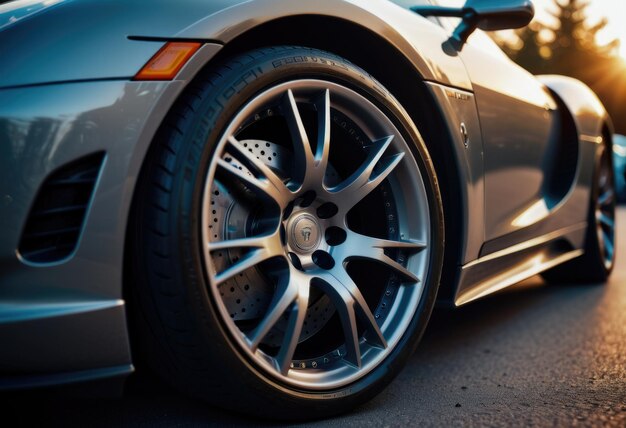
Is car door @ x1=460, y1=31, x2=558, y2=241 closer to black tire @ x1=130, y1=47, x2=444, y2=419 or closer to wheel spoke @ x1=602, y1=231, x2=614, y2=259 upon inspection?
black tire @ x1=130, y1=47, x2=444, y2=419

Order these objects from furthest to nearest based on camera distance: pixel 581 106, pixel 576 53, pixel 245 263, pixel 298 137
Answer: pixel 576 53 → pixel 581 106 → pixel 298 137 → pixel 245 263

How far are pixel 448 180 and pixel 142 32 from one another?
1.14m

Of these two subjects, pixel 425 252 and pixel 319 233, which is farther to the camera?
pixel 425 252

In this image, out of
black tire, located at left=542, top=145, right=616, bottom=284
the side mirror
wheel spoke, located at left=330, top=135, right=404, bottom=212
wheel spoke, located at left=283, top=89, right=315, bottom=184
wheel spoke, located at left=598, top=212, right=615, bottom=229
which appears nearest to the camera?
wheel spoke, located at left=283, top=89, right=315, bottom=184

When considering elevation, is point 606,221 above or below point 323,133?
below

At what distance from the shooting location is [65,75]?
1.38 m

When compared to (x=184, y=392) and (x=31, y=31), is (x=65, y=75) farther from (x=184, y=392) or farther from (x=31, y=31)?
(x=184, y=392)

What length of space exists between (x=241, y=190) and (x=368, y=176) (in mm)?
376

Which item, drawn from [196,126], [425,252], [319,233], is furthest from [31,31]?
[425,252]

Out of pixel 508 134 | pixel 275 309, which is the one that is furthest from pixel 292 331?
pixel 508 134

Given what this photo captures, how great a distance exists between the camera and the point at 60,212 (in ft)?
4.50

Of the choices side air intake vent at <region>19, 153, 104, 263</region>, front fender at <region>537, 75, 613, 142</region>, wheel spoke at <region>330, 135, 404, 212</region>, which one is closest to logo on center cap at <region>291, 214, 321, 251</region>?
wheel spoke at <region>330, 135, 404, 212</region>

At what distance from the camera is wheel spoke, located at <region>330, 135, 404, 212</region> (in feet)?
6.01

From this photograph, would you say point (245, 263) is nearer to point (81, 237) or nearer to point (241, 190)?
point (241, 190)
